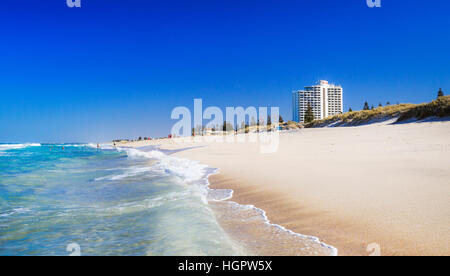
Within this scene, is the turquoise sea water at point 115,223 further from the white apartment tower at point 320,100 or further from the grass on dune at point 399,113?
the white apartment tower at point 320,100

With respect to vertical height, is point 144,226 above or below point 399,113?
below

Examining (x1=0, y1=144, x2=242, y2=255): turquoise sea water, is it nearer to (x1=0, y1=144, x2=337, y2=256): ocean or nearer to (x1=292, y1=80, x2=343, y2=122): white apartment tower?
(x1=0, y1=144, x2=337, y2=256): ocean

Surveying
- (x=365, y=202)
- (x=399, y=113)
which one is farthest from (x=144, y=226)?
(x=399, y=113)

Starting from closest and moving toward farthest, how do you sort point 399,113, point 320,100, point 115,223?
point 115,223, point 399,113, point 320,100

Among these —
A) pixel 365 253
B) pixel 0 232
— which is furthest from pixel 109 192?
pixel 365 253

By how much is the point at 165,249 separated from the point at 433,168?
17.9 ft

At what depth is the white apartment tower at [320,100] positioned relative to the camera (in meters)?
153

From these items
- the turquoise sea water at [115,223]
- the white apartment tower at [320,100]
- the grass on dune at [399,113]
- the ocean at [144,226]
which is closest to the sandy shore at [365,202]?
the ocean at [144,226]

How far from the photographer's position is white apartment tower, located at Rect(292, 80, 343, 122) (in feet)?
503

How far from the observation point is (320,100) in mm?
153625

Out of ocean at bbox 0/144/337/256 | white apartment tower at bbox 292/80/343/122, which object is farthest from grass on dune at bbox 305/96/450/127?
white apartment tower at bbox 292/80/343/122

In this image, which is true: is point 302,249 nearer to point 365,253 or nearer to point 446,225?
point 365,253

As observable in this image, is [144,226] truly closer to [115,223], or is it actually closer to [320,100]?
[115,223]

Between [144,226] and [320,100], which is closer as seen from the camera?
[144,226]
